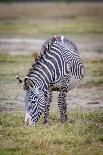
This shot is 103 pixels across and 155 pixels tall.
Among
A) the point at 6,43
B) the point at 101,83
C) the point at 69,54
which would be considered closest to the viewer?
the point at 69,54

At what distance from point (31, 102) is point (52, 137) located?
805mm

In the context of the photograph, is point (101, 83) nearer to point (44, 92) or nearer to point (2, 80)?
point (2, 80)

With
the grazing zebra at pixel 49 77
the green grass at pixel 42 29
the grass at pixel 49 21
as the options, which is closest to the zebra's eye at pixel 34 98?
the grazing zebra at pixel 49 77

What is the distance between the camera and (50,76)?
1111 cm

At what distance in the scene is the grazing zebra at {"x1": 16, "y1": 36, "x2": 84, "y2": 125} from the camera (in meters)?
10.6

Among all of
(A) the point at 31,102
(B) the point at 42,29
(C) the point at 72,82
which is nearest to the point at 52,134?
(A) the point at 31,102

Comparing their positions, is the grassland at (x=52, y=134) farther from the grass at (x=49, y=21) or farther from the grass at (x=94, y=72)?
the grass at (x=49, y=21)

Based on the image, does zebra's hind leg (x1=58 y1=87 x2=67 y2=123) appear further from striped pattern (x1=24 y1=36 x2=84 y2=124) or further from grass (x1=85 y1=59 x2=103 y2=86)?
grass (x1=85 y1=59 x2=103 y2=86)

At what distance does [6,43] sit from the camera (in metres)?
29.6

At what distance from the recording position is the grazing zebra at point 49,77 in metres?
10.6

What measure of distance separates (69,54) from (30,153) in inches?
123

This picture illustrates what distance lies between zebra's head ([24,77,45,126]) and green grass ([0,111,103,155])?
0.61 feet

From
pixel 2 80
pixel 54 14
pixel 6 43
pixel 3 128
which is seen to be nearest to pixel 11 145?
pixel 3 128

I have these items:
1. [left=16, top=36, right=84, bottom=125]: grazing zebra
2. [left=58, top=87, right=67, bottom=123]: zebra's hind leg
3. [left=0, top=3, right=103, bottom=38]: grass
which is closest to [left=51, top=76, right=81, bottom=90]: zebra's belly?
[left=16, top=36, right=84, bottom=125]: grazing zebra
